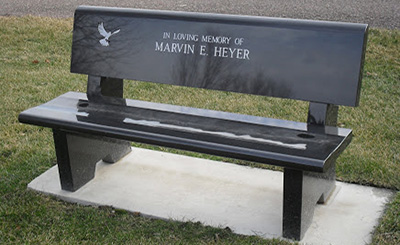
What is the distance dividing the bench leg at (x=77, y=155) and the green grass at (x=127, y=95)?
18 cm

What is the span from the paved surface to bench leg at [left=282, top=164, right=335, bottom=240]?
4.94m

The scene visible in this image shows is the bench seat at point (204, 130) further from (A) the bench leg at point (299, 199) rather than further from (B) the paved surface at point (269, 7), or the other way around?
(B) the paved surface at point (269, 7)

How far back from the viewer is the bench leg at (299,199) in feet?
10.1

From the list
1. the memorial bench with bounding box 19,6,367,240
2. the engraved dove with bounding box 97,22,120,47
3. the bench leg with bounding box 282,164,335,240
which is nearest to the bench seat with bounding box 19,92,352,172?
the memorial bench with bounding box 19,6,367,240

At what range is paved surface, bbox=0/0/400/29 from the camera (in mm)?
8203

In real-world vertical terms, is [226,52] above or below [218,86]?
above

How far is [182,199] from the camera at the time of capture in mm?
3682

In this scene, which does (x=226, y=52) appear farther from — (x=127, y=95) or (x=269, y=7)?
(x=269, y=7)

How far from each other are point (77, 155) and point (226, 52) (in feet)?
3.65

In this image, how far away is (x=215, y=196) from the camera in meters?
3.71

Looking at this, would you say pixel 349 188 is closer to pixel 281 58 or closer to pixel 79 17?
pixel 281 58

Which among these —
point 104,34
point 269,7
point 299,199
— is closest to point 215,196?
point 299,199

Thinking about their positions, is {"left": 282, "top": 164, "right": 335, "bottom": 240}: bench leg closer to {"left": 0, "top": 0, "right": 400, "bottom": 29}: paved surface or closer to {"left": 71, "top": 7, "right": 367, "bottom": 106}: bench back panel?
{"left": 71, "top": 7, "right": 367, "bottom": 106}: bench back panel

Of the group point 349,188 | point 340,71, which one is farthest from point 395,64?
point 340,71
